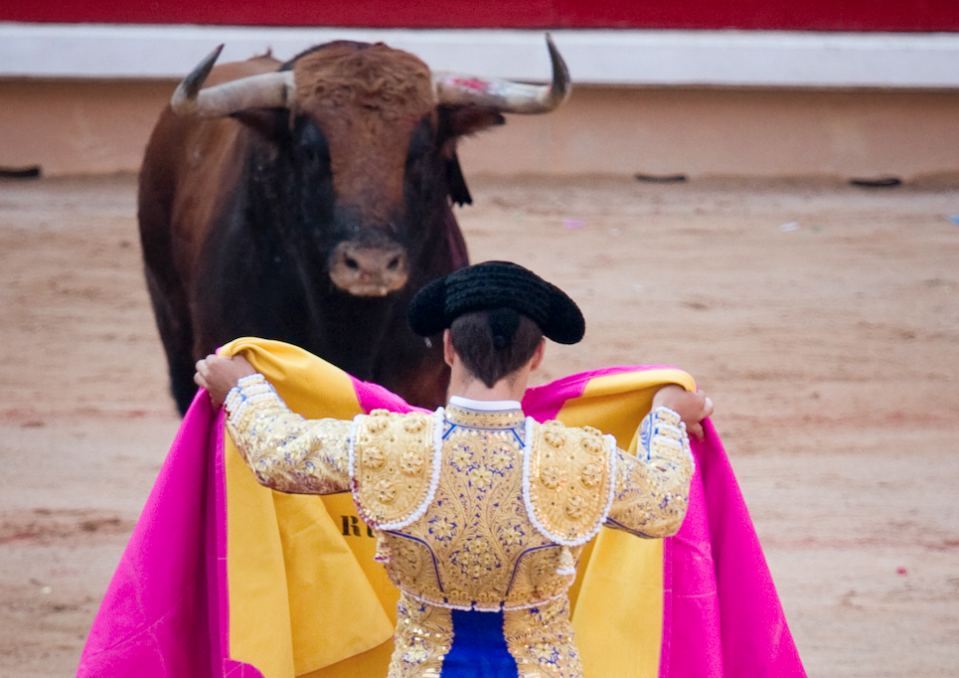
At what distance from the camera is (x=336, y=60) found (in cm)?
323

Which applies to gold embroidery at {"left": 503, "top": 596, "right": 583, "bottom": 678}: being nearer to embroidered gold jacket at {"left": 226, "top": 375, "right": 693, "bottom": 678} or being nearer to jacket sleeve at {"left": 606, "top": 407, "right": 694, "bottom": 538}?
embroidered gold jacket at {"left": 226, "top": 375, "right": 693, "bottom": 678}

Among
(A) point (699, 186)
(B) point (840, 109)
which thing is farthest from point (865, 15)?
(A) point (699, 186)

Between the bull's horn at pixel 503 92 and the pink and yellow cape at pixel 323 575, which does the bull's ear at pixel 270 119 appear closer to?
the bull's horn at pixel 503 92

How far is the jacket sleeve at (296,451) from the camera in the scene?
5.28ft

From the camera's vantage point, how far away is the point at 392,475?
1608 mm

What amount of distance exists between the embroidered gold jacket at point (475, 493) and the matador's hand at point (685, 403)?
241mm

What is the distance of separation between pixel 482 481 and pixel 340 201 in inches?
62.3

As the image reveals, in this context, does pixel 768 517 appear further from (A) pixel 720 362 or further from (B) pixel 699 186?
(B) pixel 699 186

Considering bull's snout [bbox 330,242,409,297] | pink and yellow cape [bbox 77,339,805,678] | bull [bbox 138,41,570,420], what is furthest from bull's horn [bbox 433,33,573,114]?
pink and yellow cape [bbox 77,339,805,678]

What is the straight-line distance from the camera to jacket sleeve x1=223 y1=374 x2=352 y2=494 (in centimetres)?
161

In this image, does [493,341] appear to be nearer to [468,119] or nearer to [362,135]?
[362,135]

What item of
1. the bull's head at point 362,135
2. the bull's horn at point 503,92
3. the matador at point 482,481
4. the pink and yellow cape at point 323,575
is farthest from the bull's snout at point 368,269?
the matador at point 482,481

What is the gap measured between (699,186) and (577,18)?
1508mm

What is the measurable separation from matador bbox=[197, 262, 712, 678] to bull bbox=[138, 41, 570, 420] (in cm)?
138
